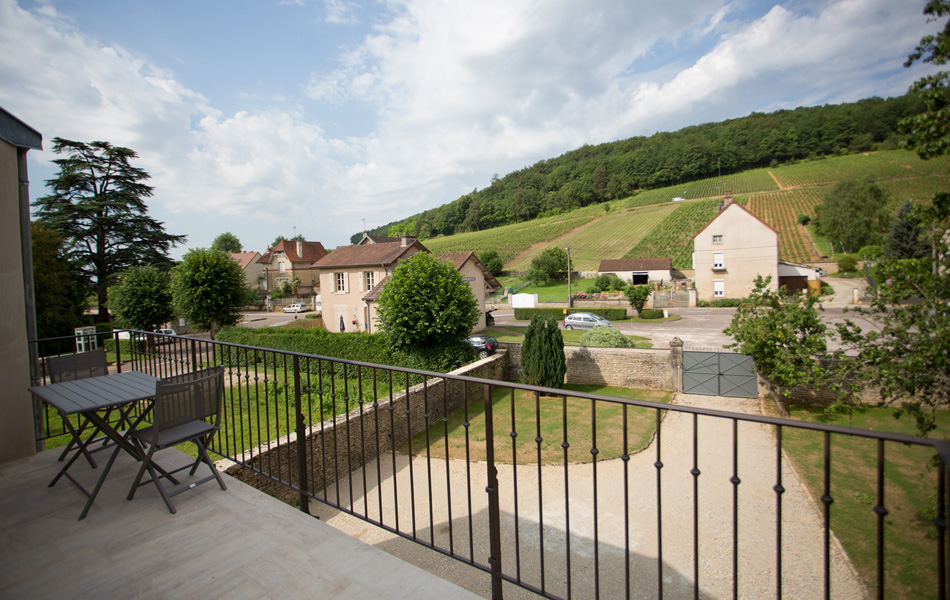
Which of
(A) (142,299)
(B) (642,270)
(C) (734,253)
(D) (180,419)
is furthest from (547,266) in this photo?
(D) (180,419)

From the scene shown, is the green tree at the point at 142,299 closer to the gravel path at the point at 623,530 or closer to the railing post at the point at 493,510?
the gravel path at the point at 623,530

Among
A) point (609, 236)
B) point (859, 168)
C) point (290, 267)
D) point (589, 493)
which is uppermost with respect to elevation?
point (859, 168)

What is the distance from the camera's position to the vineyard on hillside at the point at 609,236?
55.8 metres

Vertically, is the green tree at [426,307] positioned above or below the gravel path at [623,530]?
above

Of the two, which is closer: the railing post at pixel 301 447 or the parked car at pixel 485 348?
the railing post at pixel 301 447

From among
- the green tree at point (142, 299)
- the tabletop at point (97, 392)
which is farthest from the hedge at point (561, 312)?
the tabletop at point (97, 392)

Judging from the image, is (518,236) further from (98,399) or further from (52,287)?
(98,399)

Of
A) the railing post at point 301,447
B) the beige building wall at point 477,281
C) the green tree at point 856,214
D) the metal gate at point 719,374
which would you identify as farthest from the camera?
the green tree at point 856,214

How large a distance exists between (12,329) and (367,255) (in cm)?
2447

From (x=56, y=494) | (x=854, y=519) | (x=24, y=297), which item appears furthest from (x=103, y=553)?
(x=854, y=519)

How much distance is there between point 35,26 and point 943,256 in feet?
40.7

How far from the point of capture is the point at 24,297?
164 inches

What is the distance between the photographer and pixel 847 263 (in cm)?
3794

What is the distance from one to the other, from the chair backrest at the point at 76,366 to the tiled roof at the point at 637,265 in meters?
44.2
